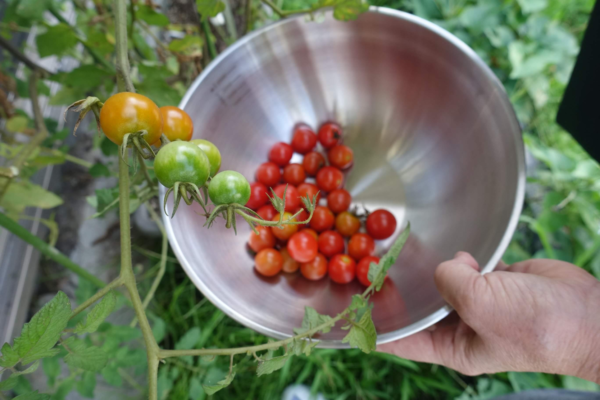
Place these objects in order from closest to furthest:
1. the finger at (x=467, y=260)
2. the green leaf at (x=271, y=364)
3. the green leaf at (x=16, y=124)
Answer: the green leaf at (x=271, y=364), the finger at (x=467, y=260), the green leaf at (x=16, y=124)

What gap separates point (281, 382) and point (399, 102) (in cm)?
97

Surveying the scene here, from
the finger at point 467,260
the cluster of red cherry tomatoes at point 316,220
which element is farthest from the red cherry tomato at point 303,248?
the finger at point 467,260

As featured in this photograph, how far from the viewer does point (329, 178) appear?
1.07 meters

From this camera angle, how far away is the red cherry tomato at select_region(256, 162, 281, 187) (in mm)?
1022

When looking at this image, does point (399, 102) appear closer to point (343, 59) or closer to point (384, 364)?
point (343, 59)

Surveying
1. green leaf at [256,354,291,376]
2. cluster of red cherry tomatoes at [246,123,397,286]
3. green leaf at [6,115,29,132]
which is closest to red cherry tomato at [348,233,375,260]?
cluster of red cherry tomatoes at [246,123,397,286]

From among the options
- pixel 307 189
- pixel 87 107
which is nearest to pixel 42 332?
pixel 87 107

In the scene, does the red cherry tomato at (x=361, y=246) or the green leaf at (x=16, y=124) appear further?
the red cherry tomato at (x=361, y=246)

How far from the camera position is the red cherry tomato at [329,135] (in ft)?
3.51

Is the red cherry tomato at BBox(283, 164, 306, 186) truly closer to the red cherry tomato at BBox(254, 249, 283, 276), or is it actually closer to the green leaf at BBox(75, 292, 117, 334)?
the red cherry tomato at BBox(254, 249, 283, 276)

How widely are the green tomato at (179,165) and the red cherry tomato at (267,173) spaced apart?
68 centimetres

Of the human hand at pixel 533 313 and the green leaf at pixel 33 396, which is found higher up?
the green leaf at pixel 33 396

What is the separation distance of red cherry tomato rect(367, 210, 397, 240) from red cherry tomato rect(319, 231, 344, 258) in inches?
3.7

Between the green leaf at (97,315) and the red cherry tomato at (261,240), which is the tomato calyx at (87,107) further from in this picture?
the red cherry tomato at (261,240)
